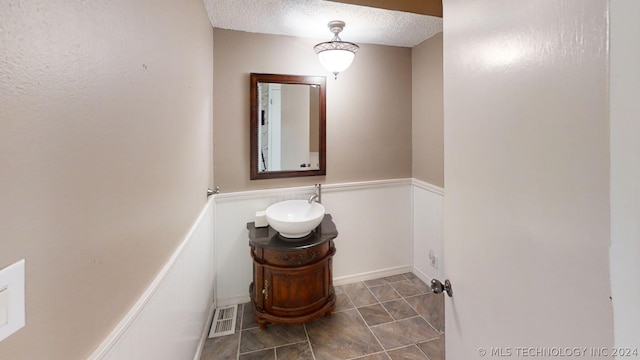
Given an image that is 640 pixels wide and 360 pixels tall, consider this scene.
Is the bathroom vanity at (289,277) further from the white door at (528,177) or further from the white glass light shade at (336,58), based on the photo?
the white glass light shade at (336,58)

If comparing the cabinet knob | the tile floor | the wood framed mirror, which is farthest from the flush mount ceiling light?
the tile floor

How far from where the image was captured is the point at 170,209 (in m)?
1.24

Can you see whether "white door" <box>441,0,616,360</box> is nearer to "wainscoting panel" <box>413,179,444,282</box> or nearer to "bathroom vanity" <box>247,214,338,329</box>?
"bathroom vanity" <box>247,214,338,329</box>

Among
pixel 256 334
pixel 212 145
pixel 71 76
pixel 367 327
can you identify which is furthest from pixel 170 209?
pixel 367 327

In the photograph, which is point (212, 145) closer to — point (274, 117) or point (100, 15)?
point (274, 117)

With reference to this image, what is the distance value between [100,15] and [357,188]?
7.37 ft

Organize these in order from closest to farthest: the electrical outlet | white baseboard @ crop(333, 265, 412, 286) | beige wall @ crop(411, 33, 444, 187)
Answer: beige wall @ crop(411, 33, 444, 187) < the electrical outlet < white baseboard @ crop(333, 265, 412, 286)

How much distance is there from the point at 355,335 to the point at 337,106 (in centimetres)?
190

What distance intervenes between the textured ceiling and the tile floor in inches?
87.9

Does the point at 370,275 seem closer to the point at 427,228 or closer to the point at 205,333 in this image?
the point at 427,228

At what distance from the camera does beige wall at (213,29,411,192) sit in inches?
90.1

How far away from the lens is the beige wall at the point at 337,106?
229 cm

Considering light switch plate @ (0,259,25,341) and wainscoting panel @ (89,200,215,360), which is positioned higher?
light switch plate @ (0,259,25,341)

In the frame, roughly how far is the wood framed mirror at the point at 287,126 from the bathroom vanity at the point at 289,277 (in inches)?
27.0
